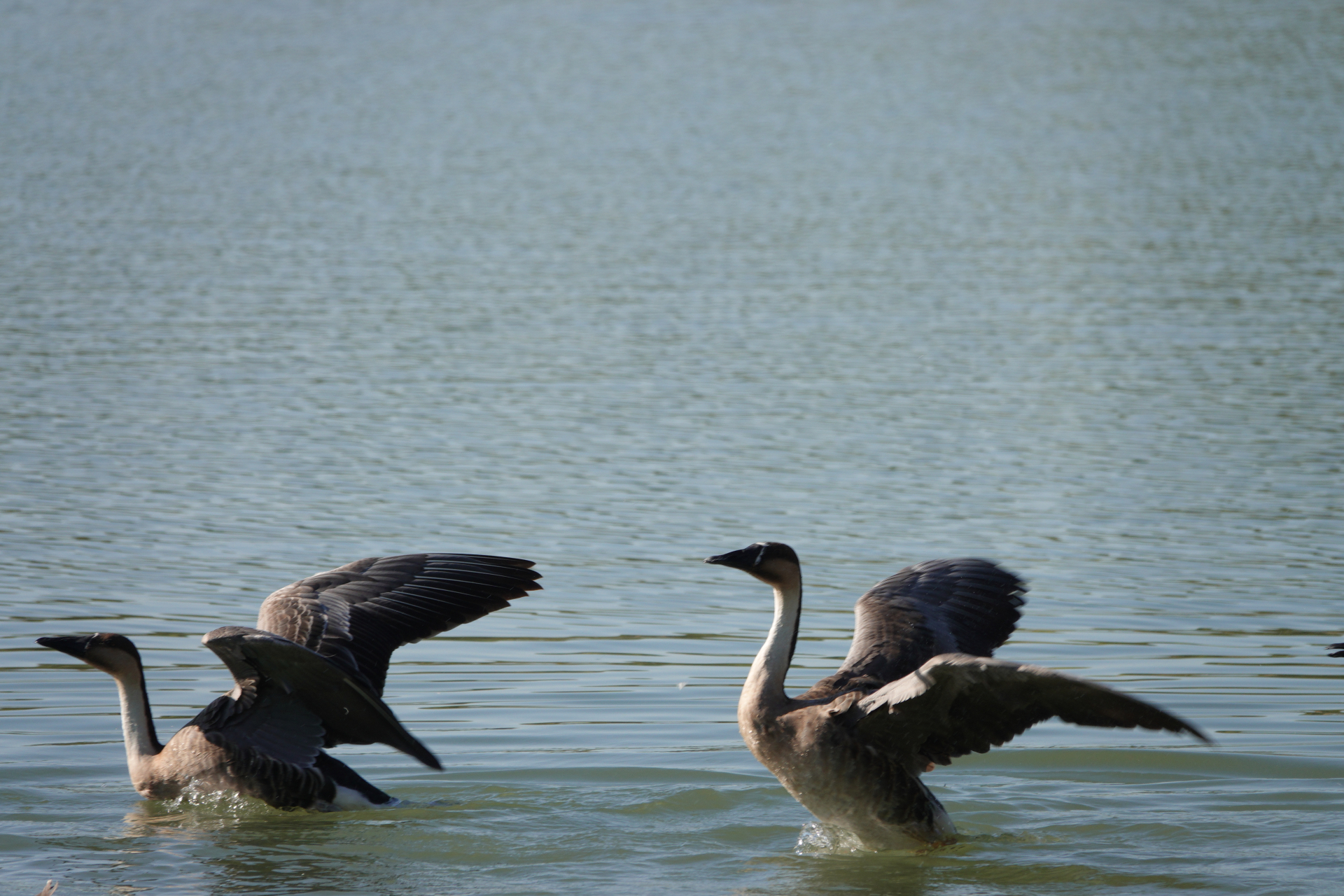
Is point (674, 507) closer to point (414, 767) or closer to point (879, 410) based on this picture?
point (879, 410)

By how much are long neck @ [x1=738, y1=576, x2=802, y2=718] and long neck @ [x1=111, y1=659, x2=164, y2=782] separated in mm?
3107

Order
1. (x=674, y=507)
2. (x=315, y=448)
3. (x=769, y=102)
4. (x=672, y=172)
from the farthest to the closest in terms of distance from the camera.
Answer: (x=769, y=102) < (x=672, y=172) < (x=315, y=448) < (x=674, y=507)

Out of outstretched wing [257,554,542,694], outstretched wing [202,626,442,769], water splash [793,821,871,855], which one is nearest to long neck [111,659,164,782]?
outstretched wing [202,626,442,769]

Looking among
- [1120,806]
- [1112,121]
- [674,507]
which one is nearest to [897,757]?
[1120,806]

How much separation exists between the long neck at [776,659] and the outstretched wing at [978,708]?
378mm

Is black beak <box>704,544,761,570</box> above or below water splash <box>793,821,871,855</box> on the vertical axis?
above

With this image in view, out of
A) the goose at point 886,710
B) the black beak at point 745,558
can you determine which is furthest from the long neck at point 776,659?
the black beak at point 745,558

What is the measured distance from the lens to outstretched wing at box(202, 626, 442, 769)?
770 cm

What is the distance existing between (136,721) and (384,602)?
138 centimetres

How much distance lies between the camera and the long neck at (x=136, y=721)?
888 centimetres

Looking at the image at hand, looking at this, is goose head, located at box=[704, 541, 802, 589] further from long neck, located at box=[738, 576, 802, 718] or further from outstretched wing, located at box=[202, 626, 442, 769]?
outstretched wing, located at box=[202, 626, 442, 769]

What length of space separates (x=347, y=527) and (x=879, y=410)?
6.84 m

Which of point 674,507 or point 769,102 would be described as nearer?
point 674,507

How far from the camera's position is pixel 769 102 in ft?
168
